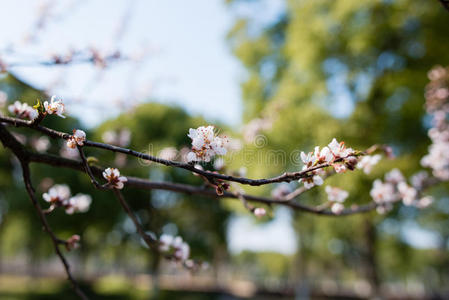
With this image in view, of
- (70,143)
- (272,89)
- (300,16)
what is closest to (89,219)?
(272,89)

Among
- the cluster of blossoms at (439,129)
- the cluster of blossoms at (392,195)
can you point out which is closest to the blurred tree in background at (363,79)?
the cluster of blossoms at (439,129)

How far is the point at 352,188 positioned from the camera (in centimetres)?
745

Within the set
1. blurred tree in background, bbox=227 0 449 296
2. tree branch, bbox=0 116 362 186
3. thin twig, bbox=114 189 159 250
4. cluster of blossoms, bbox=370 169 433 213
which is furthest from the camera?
blurred tree in background, bbox=227 0 449 296

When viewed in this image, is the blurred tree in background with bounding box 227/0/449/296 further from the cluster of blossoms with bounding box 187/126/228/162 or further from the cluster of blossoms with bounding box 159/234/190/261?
the cluster of blossoms with bounding box 187/126/228/162

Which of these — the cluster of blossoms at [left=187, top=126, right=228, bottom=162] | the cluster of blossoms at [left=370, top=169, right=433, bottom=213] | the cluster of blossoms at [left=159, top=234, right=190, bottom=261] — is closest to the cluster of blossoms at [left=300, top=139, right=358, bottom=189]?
the cluster of blossoms at [left=187, top=126, right=228, bottom=162]

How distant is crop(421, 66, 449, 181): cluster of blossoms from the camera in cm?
345

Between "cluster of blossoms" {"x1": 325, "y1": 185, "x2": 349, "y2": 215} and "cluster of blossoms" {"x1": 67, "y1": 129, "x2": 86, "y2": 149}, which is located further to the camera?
"cluster of blossoms" {"x1": 325, "y1": 185, "x2": 349, "y2": 215}

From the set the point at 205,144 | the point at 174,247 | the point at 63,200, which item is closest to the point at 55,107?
the point at 205,144

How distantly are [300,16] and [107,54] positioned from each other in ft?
26.4

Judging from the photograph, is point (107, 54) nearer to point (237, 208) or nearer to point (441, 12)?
point (237, 208)

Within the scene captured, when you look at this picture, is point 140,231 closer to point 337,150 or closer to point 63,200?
point 63,200

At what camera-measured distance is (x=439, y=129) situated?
14.1 ft

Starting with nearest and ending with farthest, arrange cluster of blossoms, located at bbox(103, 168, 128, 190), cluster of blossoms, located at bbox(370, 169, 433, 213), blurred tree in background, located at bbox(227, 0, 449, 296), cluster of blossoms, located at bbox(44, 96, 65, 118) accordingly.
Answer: cluster of blossoms, located at bbox(44, 96, 65, 118), cluster of blossoms, located at bbox(103, 168, 128, 190), cluster of blossoms, located at bbox(370, 169, 433, 213), blurred tree in background, located at bbox(227, 0, 449, 296)

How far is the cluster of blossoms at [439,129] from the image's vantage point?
11.3 feet
